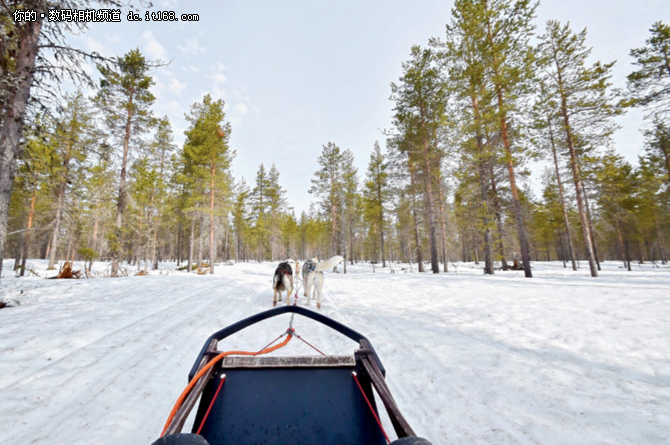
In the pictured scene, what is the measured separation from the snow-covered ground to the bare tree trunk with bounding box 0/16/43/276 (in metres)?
2.83

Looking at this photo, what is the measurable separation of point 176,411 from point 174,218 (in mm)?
31953

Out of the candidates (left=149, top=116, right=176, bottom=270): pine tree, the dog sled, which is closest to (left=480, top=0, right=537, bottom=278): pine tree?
the dog sled

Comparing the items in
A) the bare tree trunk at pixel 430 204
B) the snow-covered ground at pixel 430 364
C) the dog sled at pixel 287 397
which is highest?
the bare tree trunk at pixel 430 204

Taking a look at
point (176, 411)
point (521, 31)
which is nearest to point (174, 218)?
point (176, 411)

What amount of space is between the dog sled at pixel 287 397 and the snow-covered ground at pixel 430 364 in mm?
849

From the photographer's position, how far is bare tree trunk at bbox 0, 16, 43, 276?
5.75 metres

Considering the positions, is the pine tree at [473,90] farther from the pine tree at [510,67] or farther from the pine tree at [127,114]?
the pine tree at [127,114]

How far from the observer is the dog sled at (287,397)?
5.49 feet

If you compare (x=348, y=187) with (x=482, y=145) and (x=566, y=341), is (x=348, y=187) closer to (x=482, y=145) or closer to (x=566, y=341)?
(x=482, y=145)

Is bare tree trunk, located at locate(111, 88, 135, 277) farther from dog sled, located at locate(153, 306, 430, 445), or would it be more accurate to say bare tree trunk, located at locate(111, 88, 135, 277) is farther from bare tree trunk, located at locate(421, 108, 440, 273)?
bare tree trunk, located at locate(421, 108, 440, 273)

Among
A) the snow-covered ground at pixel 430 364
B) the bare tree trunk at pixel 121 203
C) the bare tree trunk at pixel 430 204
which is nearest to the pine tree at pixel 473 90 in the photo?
the bare tree trunk at pixel 430 204

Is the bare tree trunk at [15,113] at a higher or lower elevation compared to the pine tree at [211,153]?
lower

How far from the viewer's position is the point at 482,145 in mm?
14281

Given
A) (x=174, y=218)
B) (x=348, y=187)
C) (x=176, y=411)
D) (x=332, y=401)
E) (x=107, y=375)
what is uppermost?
(x=348, y=187)
